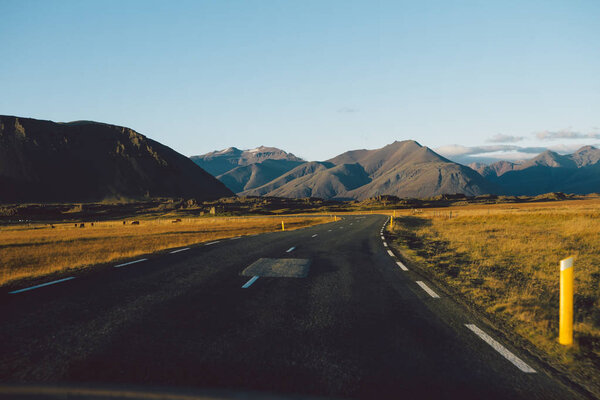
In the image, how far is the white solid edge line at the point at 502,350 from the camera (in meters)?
4.07

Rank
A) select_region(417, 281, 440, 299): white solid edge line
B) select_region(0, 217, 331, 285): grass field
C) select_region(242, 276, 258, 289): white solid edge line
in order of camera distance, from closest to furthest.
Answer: select_region(417, 281, 440, 299): white solid edge line → select_region(242, 276, 258, 289): white solid edge line → select_region(0, 217, 331, 285): grass field

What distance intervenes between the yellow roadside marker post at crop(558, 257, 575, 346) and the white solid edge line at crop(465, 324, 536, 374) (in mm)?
908

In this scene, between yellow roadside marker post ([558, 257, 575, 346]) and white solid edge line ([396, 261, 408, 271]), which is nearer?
yellow roadside marker post ([558, 257, 575, 346])

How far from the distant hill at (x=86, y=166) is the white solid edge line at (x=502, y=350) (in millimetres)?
142529

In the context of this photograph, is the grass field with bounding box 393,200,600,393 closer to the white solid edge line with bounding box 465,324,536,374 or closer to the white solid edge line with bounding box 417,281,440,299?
the white solid edge line with bounding box 465,324,536,374

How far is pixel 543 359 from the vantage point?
14.4 ft

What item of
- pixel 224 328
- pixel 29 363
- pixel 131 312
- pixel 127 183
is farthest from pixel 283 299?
pixel 127 183

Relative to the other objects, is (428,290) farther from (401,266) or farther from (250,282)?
(250,282)

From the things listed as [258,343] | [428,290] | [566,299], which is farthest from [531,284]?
[258,343]

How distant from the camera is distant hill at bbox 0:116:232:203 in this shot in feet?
415

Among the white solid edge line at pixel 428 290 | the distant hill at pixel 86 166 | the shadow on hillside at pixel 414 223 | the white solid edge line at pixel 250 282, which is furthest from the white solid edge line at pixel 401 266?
the distant hill at pixel 86 166

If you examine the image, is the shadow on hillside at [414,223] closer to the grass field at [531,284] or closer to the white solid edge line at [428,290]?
the grass field at [531,284]

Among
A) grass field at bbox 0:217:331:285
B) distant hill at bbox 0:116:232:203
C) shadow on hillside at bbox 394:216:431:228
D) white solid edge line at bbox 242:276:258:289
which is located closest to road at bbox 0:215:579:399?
white solid edge line at bbox 242:276:258:289

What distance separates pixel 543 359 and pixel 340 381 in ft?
8.66
